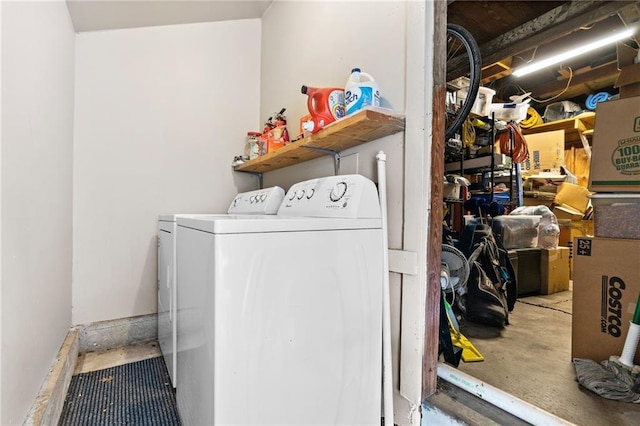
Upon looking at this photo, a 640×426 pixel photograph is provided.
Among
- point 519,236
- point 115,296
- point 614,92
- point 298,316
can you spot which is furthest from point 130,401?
point 614,92

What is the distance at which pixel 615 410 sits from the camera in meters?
1.25

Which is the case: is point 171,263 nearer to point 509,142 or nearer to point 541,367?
point 541,367

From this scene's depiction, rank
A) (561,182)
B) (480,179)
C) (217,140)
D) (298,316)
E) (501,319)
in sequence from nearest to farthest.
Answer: (298,316) < (501,319) < (217,140) < (480,179) < (561,182)

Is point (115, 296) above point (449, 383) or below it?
above

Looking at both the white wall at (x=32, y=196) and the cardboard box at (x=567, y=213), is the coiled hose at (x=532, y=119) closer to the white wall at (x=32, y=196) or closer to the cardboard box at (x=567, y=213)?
the cardboard box at (x=567, y=213)

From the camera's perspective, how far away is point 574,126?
4324mm

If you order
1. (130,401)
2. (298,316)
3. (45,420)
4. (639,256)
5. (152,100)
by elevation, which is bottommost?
(130,401)

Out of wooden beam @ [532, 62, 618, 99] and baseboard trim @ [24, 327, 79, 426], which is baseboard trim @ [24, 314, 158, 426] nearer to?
baseboard trim @ [24, 327, 79, 426]

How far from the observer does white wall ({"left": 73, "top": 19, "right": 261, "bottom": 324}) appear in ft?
6.84

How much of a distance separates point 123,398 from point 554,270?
3.63 m

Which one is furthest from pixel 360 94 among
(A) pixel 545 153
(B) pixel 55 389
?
(A) pixel 545 153

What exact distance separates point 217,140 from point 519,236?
2.80 m

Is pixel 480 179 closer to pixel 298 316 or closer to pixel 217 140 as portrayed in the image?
pixel 217 140

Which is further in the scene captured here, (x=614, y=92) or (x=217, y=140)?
(x=614, y=92)
